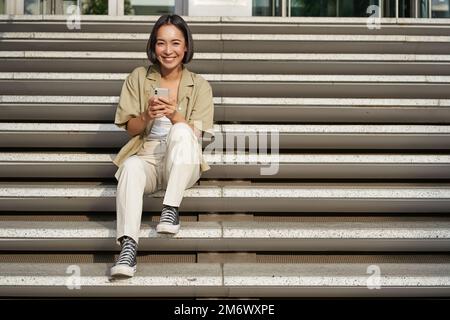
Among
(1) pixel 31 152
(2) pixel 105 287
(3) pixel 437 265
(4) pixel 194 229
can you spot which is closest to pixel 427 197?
(3) pixel 437 265

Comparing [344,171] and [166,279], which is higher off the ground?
[344,171]

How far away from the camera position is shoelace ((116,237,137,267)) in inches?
102

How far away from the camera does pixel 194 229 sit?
2.92 meters

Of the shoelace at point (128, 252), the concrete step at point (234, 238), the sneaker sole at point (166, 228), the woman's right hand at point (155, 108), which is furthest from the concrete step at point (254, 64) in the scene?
the shoelace at point (128, 252)

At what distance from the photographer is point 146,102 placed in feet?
10.1

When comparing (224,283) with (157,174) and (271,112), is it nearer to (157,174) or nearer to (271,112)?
(157,174)

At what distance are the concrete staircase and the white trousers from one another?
0.21 meters

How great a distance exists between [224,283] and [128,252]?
463 millimetres

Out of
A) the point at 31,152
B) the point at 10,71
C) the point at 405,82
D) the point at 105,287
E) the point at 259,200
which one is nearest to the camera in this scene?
the point at 105,287

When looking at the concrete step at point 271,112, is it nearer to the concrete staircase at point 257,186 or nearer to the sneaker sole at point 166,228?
the concrete staircase at point 257,186

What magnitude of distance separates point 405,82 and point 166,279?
248cm

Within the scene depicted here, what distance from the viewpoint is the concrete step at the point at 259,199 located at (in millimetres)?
3113

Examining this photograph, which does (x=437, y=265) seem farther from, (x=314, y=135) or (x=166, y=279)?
(x=166, y=279)

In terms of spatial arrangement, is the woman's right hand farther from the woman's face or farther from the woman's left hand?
the woman's face
